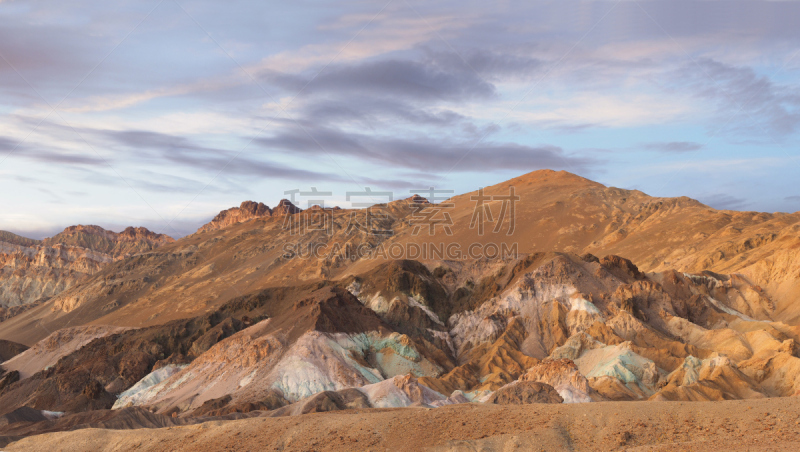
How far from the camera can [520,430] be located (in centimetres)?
2586

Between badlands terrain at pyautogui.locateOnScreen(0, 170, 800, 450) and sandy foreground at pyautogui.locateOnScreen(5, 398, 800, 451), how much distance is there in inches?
4.1

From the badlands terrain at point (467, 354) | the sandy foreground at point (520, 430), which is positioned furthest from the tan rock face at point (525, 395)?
the sandy foreground at point (520, 430)

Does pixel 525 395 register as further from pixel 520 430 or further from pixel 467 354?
pixel 467 354

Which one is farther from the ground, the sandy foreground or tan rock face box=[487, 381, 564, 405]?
the sandy foreground

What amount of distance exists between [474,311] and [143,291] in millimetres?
100889

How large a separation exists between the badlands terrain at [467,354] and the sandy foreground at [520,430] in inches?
4.1

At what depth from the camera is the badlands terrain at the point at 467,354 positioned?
27.1 m

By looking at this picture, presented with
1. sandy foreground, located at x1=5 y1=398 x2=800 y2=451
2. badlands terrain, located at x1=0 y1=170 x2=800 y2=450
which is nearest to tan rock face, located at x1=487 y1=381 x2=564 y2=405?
badlands terrain, located at x1=0 y1=170 x2=800 y2=450

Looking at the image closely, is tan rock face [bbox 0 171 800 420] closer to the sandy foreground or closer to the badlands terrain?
the badlands terrain

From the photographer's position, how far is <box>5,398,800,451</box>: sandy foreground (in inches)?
922

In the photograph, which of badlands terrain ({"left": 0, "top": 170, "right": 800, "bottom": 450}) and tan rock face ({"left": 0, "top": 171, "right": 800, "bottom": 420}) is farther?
tan rock face ({"left": 0, "top": 171, "right": 800, "bottom": 420})

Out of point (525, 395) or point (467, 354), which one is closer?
point (525, 395)

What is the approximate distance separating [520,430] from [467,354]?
46234 mm

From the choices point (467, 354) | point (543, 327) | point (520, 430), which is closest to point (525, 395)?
point (520, 430)
